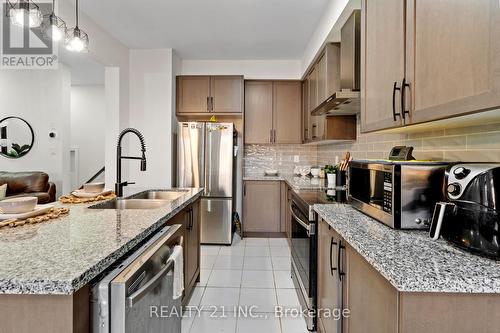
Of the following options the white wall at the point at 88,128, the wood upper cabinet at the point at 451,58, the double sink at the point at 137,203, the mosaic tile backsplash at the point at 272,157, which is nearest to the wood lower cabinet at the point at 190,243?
the double sink at the point at 137,203

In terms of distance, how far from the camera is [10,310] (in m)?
0.78

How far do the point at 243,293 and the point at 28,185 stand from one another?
4.10 m

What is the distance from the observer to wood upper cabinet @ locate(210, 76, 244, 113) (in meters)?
4.44

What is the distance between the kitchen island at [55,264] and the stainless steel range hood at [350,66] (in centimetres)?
156

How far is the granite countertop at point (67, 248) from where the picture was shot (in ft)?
2.49

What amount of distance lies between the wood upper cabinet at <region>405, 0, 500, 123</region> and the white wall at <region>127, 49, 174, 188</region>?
3532 mm

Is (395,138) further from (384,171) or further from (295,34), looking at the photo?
(295,34)

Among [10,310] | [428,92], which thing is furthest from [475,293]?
[10,310]

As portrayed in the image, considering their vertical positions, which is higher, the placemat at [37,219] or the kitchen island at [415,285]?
the placemat at [37,219]

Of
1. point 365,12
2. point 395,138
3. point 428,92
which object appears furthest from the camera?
point 395,138

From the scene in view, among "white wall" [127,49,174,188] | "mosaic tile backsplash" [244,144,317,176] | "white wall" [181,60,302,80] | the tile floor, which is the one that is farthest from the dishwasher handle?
"white wall" [181,60,302,80]

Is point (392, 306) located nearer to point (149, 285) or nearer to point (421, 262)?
point (421, 262)

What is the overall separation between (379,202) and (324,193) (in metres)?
1.09

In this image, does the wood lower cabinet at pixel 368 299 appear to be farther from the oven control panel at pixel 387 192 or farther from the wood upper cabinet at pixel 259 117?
the wood upper cabinet at pixel 259 117
